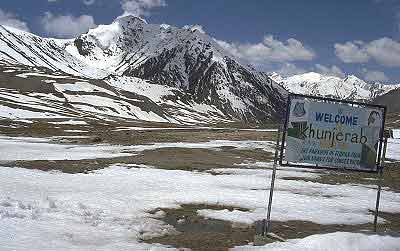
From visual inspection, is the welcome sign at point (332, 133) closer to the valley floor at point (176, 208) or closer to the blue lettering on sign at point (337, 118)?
the blue lettering on sign at point (337, 118)

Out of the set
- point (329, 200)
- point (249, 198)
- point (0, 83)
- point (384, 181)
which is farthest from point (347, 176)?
point (0, 83)

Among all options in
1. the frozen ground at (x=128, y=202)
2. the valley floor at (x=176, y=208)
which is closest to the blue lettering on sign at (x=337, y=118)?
the valley floor at (x=176, y=208)

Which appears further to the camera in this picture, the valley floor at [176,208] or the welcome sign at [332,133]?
the welcome sign at [332,133]

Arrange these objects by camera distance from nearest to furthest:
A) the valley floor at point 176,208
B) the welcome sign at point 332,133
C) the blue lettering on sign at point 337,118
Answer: the valley floor at point 176,208 < the welcome sign at point 332,133 < the blue lettering on sign at point 337,118

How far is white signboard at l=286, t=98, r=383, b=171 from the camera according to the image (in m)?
15.6

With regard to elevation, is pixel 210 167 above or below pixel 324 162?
below

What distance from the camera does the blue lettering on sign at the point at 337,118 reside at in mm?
15727

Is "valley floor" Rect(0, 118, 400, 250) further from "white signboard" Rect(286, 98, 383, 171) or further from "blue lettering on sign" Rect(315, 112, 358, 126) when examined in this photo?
"blue lettering on sign" Rect(315, 112, 358, 126)

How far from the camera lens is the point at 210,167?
3641cm

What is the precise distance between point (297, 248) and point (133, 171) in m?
18.2

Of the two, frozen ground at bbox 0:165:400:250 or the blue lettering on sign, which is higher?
the blue lettering on sign

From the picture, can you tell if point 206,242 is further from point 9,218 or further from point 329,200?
point 329,200

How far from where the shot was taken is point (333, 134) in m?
16.0

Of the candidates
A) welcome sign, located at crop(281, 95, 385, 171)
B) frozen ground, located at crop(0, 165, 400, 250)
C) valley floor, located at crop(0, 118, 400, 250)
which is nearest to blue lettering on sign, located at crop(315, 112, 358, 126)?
welcome sign, located at crop(281, 95, 385, 171)
